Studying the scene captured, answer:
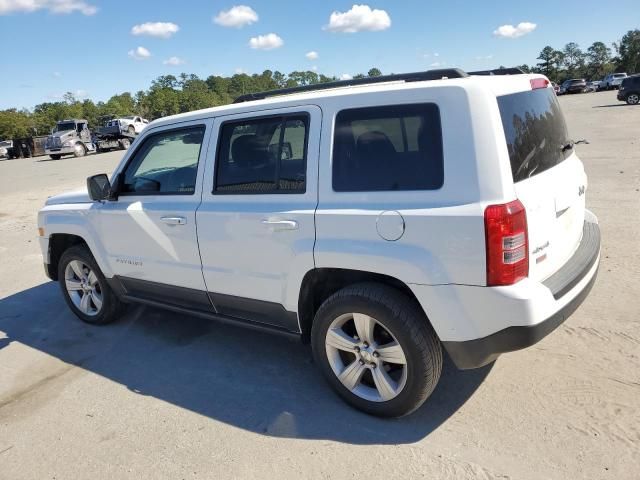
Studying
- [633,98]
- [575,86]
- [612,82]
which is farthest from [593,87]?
[633,98]

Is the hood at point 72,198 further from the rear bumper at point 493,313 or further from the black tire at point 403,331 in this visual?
the rear bumper at point 493,313

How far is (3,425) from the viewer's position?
3.33m

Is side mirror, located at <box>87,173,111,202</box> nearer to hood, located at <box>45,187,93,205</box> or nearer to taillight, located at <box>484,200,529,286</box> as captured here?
hood, located at <box>45,187,93,205</box>

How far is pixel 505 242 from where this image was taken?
2422 millimetres

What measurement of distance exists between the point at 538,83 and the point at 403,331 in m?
1.75

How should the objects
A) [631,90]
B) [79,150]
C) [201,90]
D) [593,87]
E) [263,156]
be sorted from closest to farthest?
[263,156]
[631,90]
[79,150]
[593,87]
[201,90]

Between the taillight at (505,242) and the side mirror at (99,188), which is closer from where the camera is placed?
the taillight at (505,242)

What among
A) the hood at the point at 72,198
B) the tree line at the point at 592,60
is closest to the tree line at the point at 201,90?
the tree line at the point at 592,60

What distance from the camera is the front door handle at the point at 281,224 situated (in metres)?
3.05

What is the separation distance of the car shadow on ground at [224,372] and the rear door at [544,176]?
3.47 feet

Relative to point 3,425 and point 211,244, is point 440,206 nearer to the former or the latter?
point 211,244

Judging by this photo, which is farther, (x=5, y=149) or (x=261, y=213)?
(x=5, y=149)

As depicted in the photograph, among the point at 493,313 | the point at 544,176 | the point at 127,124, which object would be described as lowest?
the point at 493,313

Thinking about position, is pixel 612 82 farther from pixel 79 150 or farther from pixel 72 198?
pixel 72 198
